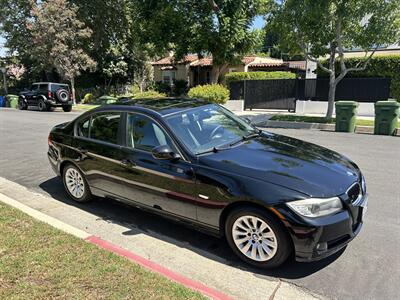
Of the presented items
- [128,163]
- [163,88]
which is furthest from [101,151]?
[163,88]

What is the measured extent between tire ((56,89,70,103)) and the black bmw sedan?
58.1ft

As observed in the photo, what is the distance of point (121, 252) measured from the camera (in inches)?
142

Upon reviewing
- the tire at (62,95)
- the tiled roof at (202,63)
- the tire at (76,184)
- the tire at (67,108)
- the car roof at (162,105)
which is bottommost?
the tire at (67,108)

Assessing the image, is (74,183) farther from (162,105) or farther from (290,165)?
(290,165)

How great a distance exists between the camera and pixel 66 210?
16.3 feet

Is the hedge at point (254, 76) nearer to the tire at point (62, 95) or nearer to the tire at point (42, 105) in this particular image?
the tire at point (62, 95)

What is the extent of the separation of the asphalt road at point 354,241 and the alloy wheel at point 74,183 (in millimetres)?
216

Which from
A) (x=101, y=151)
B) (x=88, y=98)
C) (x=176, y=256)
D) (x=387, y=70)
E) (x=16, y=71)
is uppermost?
(x=387, y=70)

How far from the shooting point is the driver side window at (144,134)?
13.5 ft

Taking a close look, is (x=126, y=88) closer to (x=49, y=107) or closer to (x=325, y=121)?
(x=49, y=107)

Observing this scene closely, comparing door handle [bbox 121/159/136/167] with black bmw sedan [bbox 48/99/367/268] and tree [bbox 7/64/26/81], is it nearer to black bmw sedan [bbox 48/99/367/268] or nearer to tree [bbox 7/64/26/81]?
black bmw sedan [bbox 48/99/367/268]

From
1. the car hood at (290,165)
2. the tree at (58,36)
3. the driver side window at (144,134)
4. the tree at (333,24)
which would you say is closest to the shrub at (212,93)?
the tree at (333,24)

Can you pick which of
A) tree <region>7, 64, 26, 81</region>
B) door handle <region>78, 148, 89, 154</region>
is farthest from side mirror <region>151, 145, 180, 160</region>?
tree <region>7, 64, 26, 81</region>

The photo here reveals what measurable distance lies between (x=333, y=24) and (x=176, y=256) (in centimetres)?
1239
